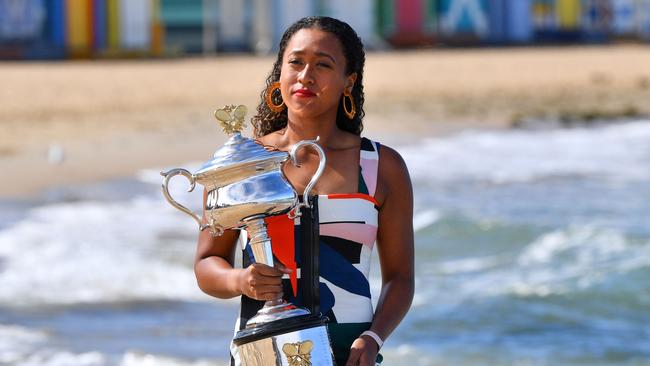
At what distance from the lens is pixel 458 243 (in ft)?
31.8

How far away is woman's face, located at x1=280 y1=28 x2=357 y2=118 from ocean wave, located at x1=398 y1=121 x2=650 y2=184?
10877mm

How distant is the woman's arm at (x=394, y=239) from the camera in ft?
8.10

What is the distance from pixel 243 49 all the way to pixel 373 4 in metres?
5.86

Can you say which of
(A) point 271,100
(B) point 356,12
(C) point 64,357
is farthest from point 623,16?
(A) point 271,100

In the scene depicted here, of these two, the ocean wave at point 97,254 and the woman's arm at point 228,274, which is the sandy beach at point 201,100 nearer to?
the ocean wave at point 97,254

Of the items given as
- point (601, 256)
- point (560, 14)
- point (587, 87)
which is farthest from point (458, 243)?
point (560, 14)

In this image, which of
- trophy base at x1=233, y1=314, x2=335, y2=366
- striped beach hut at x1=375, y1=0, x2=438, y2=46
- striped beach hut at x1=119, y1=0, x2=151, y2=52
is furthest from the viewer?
striped beach hut at x1=375, y1=0, x2=438, y2=46

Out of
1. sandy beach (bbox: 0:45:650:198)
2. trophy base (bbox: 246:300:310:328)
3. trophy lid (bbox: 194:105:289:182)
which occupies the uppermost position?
trophy lid (bbox: 194:105:289:182)

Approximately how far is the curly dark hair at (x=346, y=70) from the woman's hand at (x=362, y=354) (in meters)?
0.43

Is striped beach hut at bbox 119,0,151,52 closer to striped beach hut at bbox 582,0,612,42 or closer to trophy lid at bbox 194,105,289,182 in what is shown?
striped beach hut at bbox 582,0,612,42

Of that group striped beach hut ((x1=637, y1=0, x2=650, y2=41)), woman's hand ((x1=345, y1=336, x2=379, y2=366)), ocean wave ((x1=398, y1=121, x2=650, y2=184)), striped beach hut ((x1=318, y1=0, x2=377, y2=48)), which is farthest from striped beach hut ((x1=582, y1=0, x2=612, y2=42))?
woman's hand ((x1=345, y1=336, x2=379, y2=366))

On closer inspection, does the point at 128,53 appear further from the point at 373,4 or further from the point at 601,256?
the point at 601,256

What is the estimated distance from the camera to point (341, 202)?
2.40 meters

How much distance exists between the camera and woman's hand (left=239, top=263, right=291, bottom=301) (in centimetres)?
224
